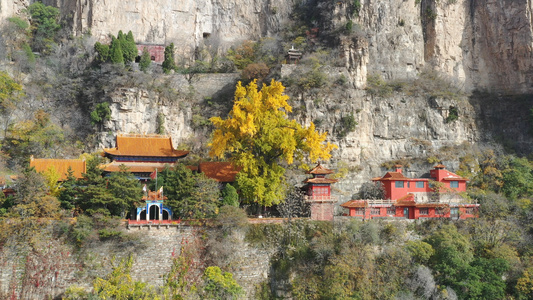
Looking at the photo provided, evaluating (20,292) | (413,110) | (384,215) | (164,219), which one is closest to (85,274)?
(20,292)

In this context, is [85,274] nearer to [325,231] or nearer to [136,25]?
[325,231]

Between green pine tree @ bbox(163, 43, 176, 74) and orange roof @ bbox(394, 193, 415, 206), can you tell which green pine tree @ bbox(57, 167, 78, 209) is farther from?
green pine tree @ bbox(163, 43, 176, 74)

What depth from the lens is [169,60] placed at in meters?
50.6

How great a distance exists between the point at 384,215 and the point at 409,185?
397 cm

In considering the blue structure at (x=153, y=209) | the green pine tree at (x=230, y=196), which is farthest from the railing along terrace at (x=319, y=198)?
the blue structure at (x=153, y=209)

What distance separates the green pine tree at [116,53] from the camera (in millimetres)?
47812

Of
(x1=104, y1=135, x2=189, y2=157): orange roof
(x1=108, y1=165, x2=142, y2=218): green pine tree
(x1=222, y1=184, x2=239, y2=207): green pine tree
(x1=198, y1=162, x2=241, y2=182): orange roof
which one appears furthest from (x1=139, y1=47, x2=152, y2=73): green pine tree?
(x1=108, y1=165, x2=142, y2=218): green pine tree

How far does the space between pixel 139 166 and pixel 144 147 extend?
142cm

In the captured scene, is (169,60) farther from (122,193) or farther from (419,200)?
(419,200)

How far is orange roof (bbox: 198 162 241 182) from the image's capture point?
37531mm

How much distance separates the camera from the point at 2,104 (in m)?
42.8

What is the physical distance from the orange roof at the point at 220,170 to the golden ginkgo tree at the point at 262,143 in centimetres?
164

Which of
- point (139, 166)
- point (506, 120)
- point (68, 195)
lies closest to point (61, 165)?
point (139, 166)

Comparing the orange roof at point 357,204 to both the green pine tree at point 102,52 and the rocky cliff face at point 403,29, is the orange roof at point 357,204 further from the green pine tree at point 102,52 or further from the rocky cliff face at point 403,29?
the green pine tree at point 102,52
